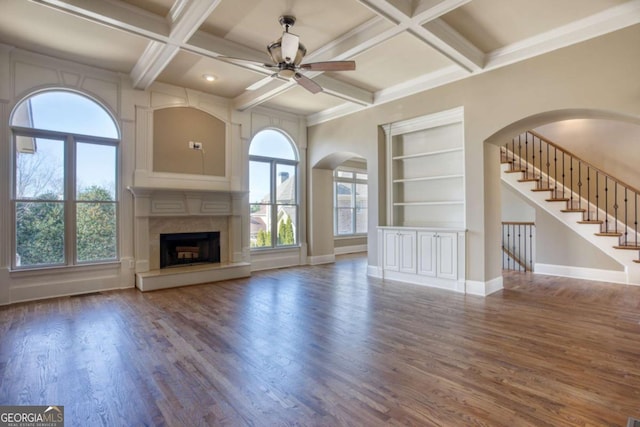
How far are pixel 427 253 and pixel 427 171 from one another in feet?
5.13

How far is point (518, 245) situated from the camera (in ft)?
24.6

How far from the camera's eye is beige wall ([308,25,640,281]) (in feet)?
12.0

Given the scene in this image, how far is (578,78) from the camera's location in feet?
12.9

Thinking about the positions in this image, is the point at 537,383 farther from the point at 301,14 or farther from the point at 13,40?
the point at 13,40

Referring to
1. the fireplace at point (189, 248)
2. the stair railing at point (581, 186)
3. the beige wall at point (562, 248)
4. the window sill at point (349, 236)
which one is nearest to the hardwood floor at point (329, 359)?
the beige wall at point (562, 248)

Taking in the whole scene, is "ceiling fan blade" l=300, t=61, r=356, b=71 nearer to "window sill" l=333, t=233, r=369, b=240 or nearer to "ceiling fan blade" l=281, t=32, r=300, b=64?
"ceiling fan blade" l=281, t=32, r=300, b=64

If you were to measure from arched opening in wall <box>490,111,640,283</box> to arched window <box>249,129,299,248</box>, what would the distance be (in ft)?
14.5

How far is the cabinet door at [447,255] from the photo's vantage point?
200 inches

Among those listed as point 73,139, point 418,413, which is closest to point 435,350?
point 418,413

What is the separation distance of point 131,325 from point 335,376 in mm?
2506

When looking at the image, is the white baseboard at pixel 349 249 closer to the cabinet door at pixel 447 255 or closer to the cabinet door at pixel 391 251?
the cabinet door at pixel 391 251

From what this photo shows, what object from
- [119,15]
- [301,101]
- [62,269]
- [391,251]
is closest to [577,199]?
[391,251]

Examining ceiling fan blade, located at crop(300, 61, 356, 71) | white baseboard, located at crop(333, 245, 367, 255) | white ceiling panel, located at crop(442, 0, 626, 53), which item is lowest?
white baseboard, located at crop(333, 245, 367, 255)

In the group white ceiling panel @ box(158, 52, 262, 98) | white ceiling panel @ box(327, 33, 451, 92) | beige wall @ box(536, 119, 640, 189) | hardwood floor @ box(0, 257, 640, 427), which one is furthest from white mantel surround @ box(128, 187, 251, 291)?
beige wall @ box(536, 119, 640, 189)
